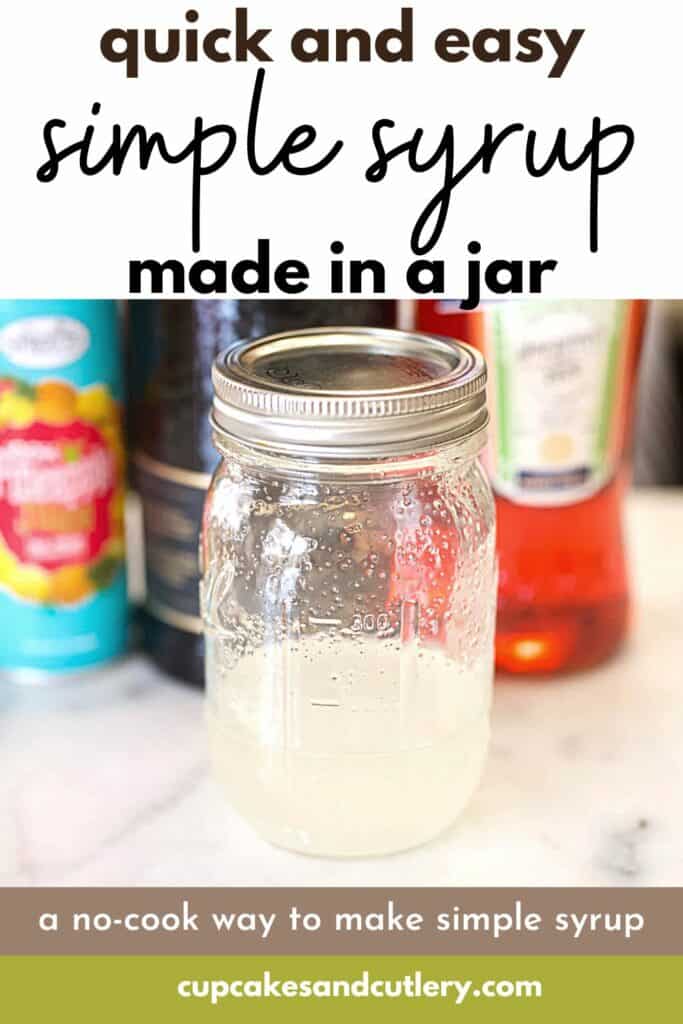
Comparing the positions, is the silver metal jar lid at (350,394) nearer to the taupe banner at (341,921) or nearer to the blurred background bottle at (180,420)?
the blurred background bottle at (180,420)

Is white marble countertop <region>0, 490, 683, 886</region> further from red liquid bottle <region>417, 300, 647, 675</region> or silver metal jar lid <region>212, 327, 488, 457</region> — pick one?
silver metal jar lid <region>212, 327, 488, 457</region>

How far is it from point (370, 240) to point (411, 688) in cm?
20

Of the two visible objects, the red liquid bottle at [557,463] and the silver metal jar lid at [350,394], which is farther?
the red liquid bottle at [557,463]

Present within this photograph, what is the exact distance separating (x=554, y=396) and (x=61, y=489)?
27cm

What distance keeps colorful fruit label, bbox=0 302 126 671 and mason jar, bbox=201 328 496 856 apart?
130 mm

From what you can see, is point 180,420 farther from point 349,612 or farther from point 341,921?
point 341,921

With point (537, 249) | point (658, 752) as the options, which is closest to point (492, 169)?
point (537, 249)

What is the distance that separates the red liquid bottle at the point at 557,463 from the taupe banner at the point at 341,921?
202 millimetres

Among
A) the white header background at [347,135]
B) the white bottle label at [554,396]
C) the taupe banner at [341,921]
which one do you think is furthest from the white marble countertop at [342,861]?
the white header background at [347,135]

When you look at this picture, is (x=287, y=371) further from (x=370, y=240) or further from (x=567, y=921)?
(x=567, y=921)

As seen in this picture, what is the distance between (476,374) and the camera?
0.59 meters

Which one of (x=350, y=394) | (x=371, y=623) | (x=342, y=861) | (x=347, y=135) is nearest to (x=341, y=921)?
(x=342, y=861)

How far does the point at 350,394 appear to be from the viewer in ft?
1.84

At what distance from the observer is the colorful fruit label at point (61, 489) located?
0.73m
